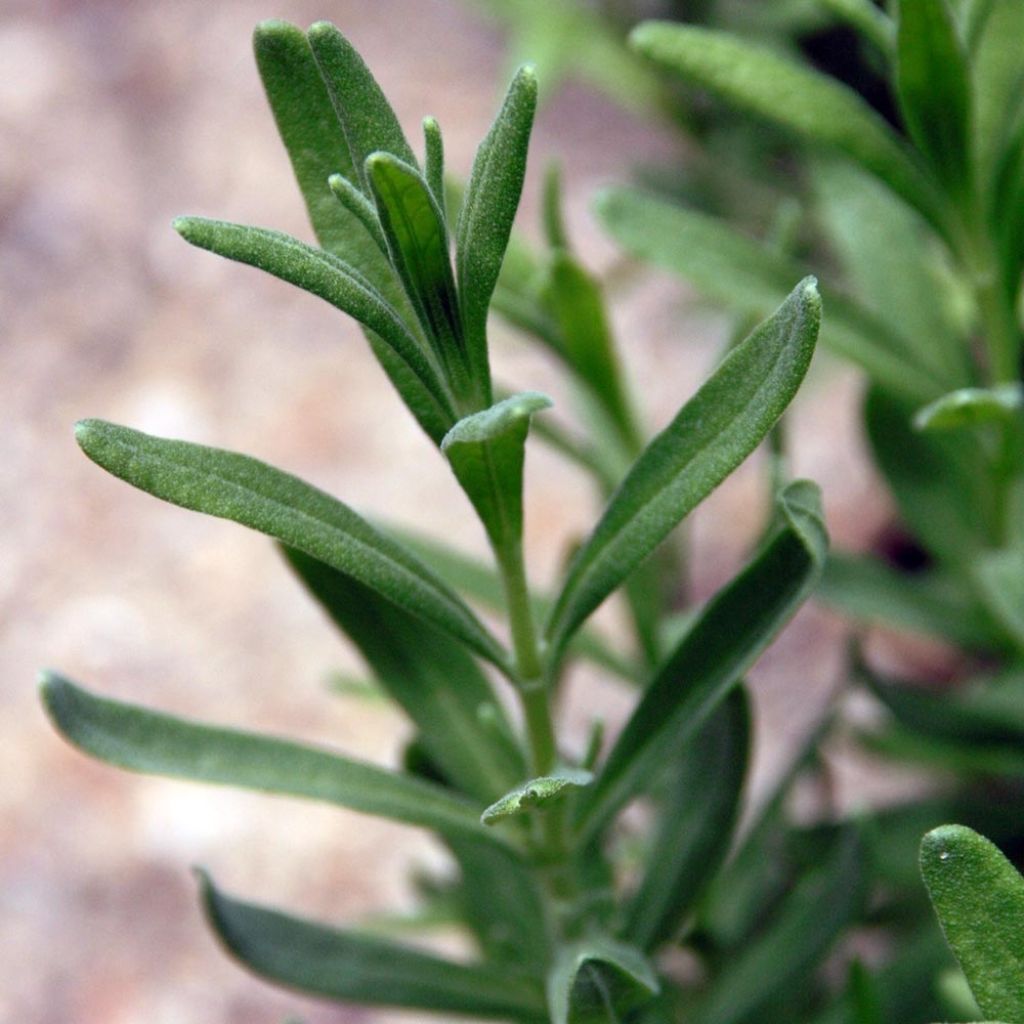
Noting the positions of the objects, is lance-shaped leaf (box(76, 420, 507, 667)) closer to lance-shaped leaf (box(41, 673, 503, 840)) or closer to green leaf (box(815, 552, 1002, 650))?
lance-shaped leaf (box(41, 673, 503, 840))

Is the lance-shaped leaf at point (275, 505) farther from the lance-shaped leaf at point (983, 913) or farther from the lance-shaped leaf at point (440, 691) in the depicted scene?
the lance-shaped leaf at point (983, 913)

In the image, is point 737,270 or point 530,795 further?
point 737,270

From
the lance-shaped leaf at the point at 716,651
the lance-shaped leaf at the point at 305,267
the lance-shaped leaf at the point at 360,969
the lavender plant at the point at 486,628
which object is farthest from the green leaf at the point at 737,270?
the lance-shaped leaf at the point at 360,969

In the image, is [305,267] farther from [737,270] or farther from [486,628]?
[737,270]

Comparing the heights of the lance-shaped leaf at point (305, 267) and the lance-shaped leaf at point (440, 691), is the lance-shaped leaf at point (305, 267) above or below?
above

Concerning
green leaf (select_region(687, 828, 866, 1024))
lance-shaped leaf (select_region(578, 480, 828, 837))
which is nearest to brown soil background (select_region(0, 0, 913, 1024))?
green leaf (select_region(687, 828, 866, 1024))

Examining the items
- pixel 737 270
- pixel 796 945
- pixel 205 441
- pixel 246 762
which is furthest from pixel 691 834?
pixel 205 441

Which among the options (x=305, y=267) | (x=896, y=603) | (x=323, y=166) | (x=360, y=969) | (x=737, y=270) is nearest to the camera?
(x=305, y=267)
